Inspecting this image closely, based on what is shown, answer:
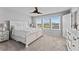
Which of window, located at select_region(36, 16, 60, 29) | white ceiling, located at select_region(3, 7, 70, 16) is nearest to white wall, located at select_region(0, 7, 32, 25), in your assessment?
white ceiling, located at select_region(3, 7, 70, 16)

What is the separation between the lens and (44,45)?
6.12 feet

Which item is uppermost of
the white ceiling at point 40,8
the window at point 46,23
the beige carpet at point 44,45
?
the white ceiling at point 40,8

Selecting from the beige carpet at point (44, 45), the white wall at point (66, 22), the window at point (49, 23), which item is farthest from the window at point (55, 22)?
the beige carpet at point (44, 45)

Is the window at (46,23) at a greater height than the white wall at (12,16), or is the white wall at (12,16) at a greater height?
the white wall at (12,16)

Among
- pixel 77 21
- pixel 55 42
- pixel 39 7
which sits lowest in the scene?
pixel 55 42

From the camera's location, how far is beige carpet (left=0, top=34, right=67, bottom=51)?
1780 millimetres

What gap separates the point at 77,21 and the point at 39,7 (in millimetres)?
1095

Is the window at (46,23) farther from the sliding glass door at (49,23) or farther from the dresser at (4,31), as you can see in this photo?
the dresser at (4,31)

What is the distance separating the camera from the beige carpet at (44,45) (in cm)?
178

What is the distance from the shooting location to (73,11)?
5.84 ft

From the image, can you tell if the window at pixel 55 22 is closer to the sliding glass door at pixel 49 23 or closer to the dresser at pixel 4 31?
the sliding glass door at pixel 49 23
